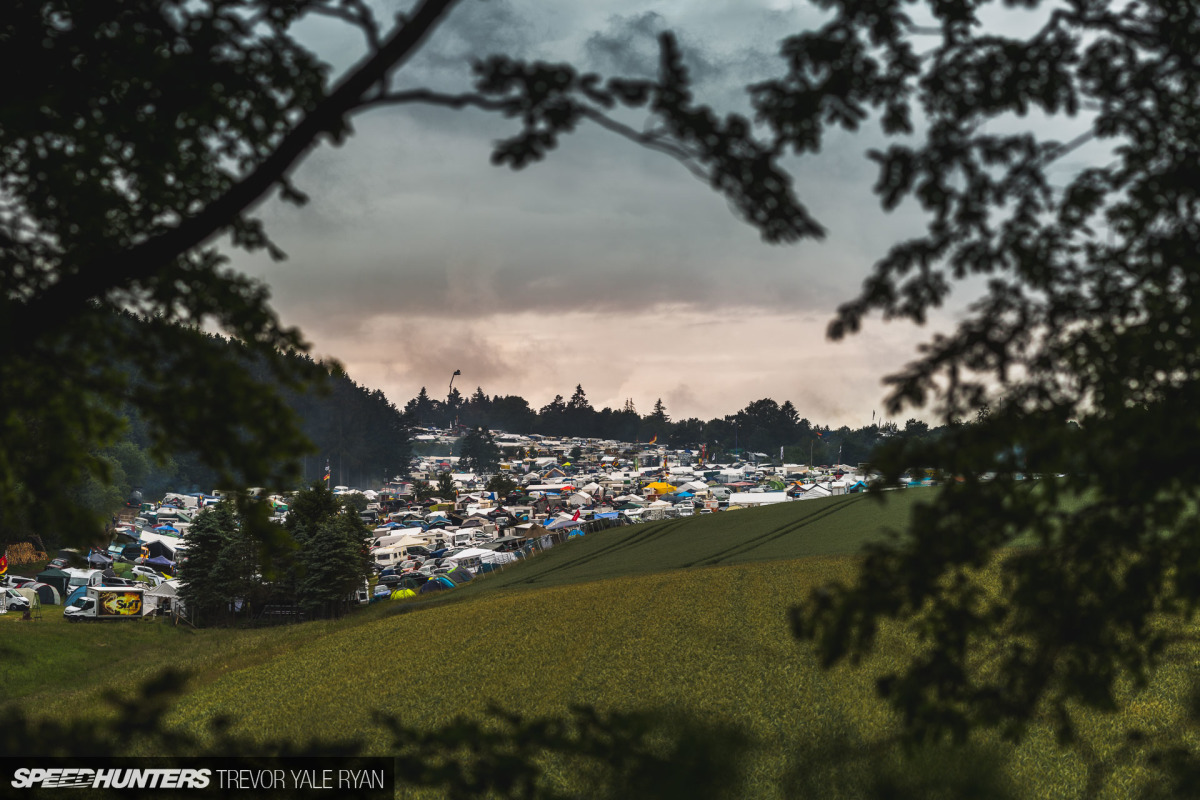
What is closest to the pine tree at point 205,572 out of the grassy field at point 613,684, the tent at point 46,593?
the grassy field at point 613,684

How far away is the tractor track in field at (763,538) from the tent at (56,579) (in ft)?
121

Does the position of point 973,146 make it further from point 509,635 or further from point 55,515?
point 509,635

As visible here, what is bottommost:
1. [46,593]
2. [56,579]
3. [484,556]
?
[46,593]

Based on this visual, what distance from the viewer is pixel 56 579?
152ft

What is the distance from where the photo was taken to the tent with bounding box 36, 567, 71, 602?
45.9 metres

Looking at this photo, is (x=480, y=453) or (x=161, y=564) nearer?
(x=161, y=564)

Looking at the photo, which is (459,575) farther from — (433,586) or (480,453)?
(480,453)

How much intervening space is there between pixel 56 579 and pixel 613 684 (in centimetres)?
4336

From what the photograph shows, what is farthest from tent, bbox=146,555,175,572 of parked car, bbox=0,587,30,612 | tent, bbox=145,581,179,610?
parked car, bbox=0,587,30,612

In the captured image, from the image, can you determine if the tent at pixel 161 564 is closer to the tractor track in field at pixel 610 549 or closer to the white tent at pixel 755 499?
the tractor track in field at pixel 610 549

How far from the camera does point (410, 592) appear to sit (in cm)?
4444

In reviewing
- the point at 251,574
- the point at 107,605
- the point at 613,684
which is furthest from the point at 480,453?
the point at 613,684

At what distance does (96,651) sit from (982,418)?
117ft

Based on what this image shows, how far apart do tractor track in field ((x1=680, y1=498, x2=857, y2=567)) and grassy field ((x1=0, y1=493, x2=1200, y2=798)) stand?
316 mm
